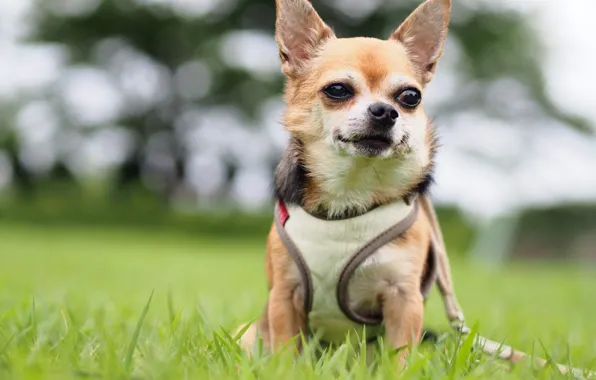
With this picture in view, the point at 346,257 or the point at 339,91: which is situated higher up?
the point at 339,91

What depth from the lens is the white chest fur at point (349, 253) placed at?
2570 mm

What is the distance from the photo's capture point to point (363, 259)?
2.55 m

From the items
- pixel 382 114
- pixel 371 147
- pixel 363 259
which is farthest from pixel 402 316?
pixel 382 114

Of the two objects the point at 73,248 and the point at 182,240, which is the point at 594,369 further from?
the point at 182,240

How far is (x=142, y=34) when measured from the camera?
26.5 metres

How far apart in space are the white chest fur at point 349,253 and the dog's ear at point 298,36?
28.0 inches

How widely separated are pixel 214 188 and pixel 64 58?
304 inches

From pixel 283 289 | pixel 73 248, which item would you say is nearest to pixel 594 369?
pixel 283 289

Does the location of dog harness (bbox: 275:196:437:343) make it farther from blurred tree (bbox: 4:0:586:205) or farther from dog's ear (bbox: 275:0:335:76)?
blurred tree (bbox: 4:0:586:205)

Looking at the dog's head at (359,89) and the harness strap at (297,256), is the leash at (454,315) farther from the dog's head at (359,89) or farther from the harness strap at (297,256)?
the harness strap at (297,256)

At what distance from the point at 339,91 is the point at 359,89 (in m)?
0.08

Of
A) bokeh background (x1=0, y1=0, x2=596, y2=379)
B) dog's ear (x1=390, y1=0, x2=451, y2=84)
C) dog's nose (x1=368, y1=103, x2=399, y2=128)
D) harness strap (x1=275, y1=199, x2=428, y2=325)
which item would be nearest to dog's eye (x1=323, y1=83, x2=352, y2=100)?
dog's nose (x1=368, y1=103, x2=399, y2=128)

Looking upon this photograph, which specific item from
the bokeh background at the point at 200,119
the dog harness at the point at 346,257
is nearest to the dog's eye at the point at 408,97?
the dog harness at the point at 346,257

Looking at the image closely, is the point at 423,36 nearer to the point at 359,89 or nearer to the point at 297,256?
the point at 359,89
